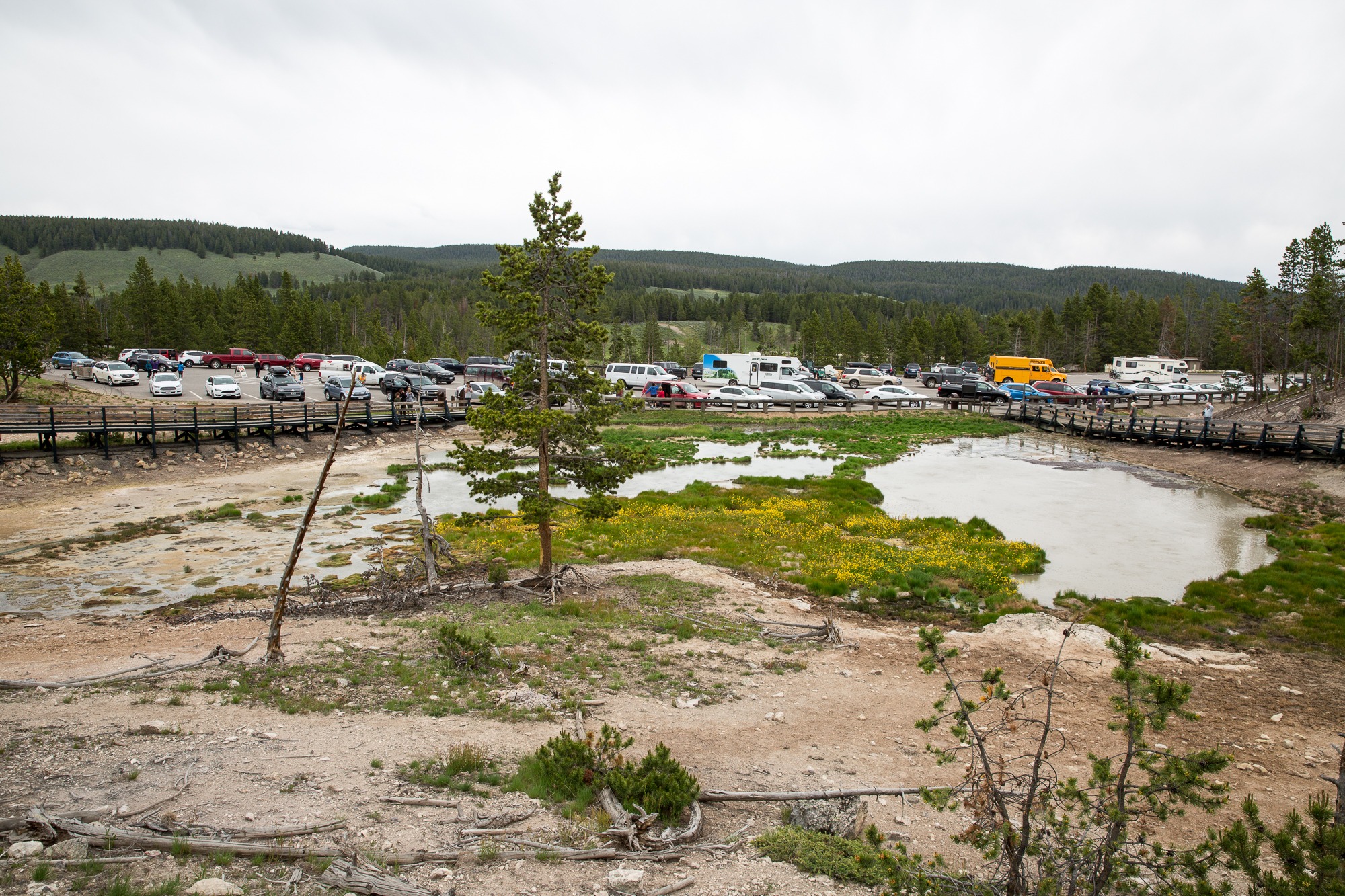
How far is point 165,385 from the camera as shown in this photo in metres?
52.4

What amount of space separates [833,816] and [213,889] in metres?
5.59

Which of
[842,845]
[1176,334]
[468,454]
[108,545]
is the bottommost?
[108,545]

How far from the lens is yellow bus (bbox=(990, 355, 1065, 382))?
75.6 m

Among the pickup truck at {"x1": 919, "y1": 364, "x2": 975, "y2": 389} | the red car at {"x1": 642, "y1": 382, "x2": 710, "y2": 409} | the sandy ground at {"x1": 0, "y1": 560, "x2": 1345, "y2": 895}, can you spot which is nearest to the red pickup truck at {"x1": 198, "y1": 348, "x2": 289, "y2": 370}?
the red car at {"x1": 642, "y1": 382, "x2": 710, "y2": 409}

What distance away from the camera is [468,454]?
16.5 m

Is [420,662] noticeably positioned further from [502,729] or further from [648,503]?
[648,503]

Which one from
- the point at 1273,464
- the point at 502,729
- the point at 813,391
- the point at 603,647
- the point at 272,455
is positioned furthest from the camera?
the point at 813,391

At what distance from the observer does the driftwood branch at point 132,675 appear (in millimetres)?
10867

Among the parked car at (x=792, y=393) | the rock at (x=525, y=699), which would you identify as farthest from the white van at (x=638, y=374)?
the rock at (x=525, y=699)

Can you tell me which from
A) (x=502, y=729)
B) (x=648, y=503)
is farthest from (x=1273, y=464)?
(x=502, y=729)

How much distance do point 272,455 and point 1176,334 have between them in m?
151

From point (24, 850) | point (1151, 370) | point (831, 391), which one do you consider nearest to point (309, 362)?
point (831, 391)

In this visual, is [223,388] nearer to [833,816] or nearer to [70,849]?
[70,849]

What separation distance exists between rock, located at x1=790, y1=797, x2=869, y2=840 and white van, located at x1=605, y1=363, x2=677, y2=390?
181 ft
